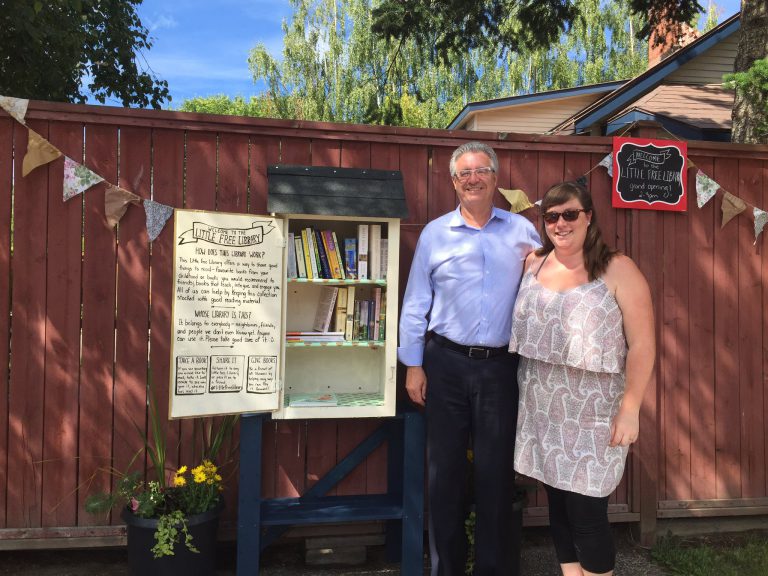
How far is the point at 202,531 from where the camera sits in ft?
8.60

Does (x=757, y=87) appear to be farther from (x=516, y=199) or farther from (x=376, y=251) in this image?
(x=376, y=251)

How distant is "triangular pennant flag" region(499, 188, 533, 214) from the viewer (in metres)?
3.28

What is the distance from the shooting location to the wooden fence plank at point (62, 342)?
9.59ft

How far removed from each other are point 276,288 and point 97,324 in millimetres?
1025

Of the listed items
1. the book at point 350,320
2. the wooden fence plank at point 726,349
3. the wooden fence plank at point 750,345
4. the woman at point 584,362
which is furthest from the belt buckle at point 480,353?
the wooden fence plank at point 750,345

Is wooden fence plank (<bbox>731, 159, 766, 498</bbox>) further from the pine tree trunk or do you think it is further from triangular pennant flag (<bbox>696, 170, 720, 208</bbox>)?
the pine tree trunk

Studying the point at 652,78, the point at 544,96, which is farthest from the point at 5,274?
the point at 544,96

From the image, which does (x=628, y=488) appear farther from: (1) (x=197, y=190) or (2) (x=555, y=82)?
(2) (x=555, y=82)

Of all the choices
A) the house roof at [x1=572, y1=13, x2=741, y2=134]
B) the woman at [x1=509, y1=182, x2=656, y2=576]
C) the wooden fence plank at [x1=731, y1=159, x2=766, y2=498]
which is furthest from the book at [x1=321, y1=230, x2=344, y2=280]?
the house roof at [x1=572, y1=13, x2=741, y2=134]

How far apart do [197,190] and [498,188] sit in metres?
1.69

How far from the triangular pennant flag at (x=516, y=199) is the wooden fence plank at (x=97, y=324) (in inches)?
84.0

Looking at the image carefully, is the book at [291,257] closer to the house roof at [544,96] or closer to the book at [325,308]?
the book at [325,308]

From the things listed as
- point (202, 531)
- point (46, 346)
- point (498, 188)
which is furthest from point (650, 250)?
point (46, 346)

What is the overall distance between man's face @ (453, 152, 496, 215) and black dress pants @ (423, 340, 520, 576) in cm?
69
